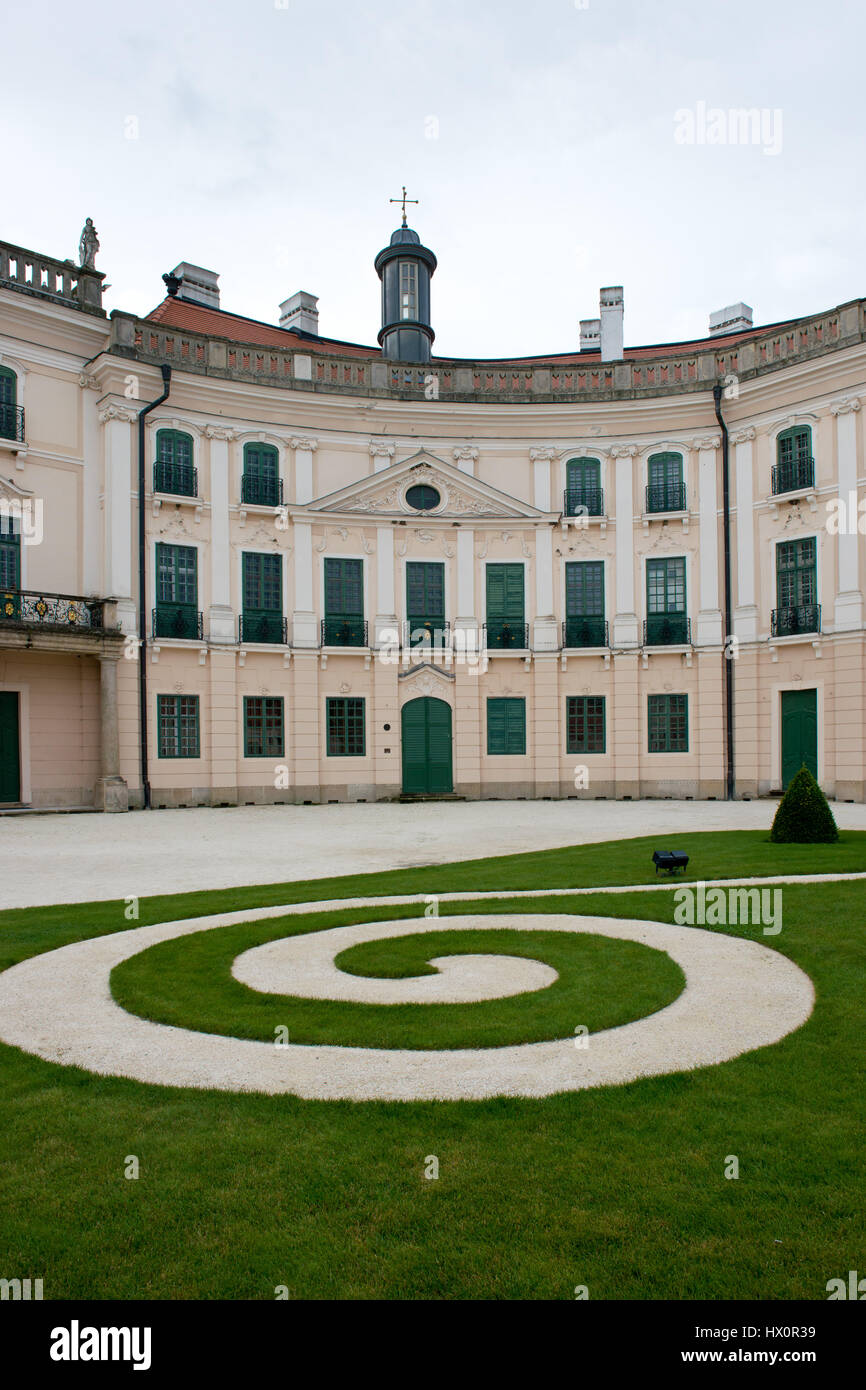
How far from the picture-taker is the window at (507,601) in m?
33.0

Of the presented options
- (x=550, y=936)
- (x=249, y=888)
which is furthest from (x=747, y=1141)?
(x=249, y=888)

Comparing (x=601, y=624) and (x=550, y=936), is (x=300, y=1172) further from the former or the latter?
(x=601, y=624)

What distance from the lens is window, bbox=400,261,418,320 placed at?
3916 cm

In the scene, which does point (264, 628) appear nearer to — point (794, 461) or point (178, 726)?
point (178, 726)

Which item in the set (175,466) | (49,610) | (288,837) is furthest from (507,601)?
(288,837)

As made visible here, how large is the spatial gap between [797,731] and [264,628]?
1787 cm

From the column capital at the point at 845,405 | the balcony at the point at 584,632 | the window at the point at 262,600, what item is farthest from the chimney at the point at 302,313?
the column capital at the point at 845,405

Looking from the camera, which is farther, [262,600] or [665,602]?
[665,602]

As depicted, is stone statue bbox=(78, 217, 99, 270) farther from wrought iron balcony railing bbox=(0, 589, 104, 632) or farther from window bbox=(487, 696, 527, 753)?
window bbox=(487, 696, 527, 753)

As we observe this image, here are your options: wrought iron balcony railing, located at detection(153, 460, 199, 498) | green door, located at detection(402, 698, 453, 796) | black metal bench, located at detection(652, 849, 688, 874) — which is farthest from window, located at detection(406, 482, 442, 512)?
black metal bench, located at detection(652, 849, 688, 874)

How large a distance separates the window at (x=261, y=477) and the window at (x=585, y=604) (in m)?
A: 10.7

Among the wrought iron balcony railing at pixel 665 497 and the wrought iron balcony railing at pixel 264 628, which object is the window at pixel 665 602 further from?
the wrought iron balcony railing at pixel 264 628

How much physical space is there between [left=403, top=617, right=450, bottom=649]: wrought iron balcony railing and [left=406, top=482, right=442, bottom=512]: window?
3.94 metres

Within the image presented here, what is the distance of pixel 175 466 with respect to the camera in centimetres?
2958
